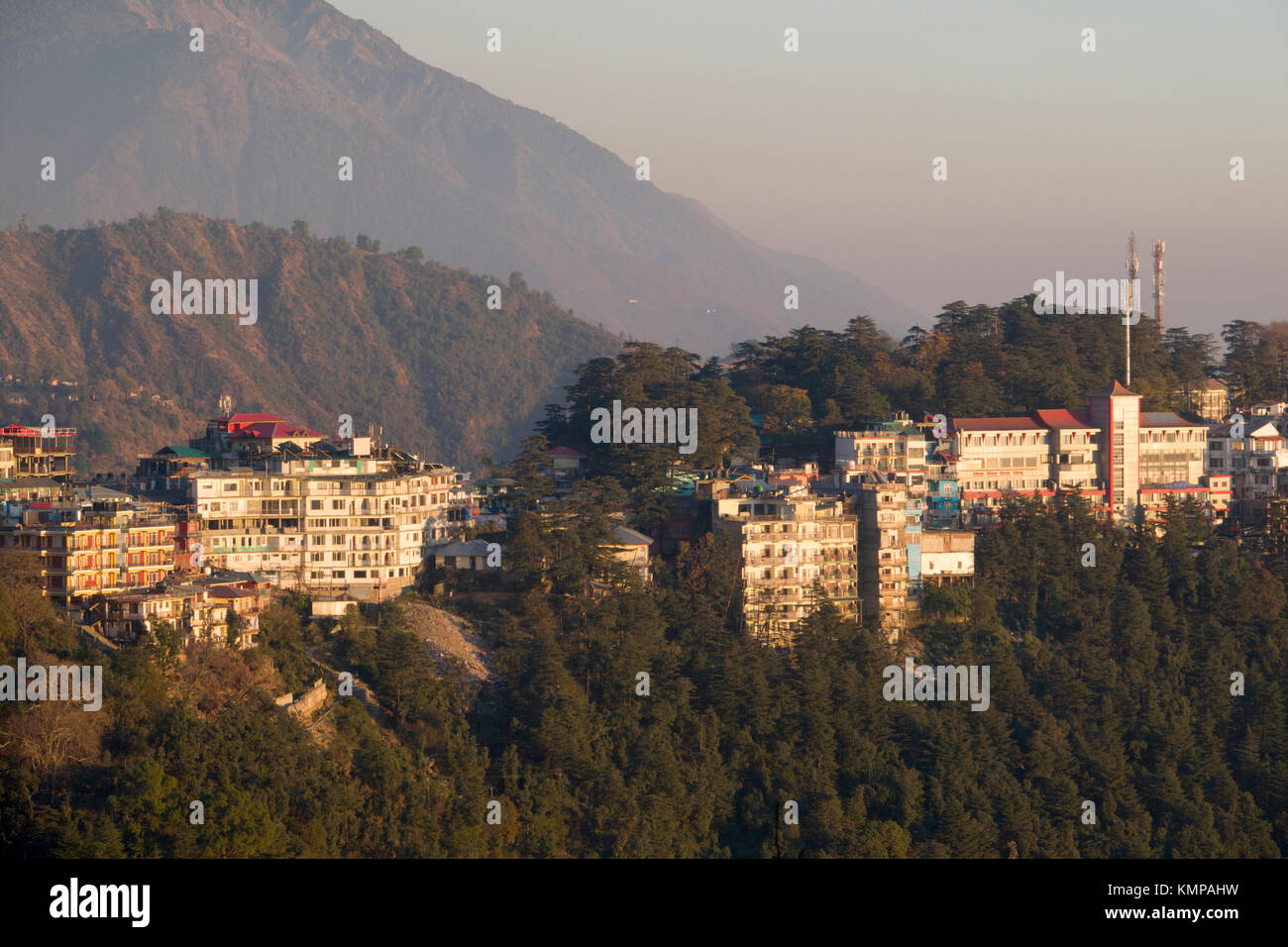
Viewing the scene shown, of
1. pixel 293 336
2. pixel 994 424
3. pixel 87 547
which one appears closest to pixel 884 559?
pixel 994 424

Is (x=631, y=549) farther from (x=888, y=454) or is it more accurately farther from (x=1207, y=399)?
(x=1207, y=399)

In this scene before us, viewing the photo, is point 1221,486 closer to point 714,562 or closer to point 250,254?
point 714,562

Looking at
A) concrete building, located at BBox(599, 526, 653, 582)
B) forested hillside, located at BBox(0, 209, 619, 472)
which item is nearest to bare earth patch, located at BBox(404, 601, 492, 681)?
concrete building, located at BBox(599, 526, 653, 582)

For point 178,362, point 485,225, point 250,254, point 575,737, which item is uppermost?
point 485,225

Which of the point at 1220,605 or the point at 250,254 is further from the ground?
the point at 250,254

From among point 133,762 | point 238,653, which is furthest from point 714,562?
point 133,762

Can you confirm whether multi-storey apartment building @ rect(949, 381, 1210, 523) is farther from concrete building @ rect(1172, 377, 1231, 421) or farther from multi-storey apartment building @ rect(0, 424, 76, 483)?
multi-storey apartment building @ rect(0, 424, 76, 483)
